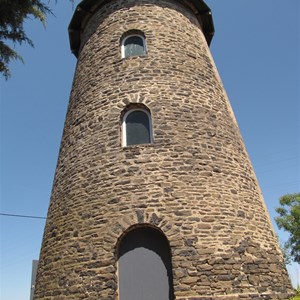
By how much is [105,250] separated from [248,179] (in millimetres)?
4526

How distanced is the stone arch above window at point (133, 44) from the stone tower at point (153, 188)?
0.14ft

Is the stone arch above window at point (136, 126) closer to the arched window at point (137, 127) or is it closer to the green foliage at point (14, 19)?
the arched window at point (137, 127)

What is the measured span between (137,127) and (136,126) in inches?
1.8

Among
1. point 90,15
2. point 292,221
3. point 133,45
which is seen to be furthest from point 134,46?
point 292,221

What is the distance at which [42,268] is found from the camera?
8961 mm

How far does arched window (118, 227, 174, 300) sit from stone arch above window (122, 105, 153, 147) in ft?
8.37

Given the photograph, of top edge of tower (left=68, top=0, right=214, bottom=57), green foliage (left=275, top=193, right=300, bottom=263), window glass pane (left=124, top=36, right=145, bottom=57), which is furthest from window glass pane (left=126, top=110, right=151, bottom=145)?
green foliage (left=275, top=193, right=300, bottom=263)

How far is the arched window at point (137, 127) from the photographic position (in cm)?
939

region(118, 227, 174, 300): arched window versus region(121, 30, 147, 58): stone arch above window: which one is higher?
region(121, 30, 147, 58): stone arch above window

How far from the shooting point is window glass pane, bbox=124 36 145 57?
36.4 ft

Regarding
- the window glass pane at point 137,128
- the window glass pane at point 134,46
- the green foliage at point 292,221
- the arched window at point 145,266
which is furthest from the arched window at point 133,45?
the green foliage at point 292,221

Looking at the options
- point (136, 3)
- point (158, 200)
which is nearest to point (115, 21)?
point (136, 3)

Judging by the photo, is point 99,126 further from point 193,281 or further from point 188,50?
point 193,281

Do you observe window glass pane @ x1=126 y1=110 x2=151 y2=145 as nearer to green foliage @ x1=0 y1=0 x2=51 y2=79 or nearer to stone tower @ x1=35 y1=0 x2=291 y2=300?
stone tower @ x1=35 y1=0 x2=291 y2=300
